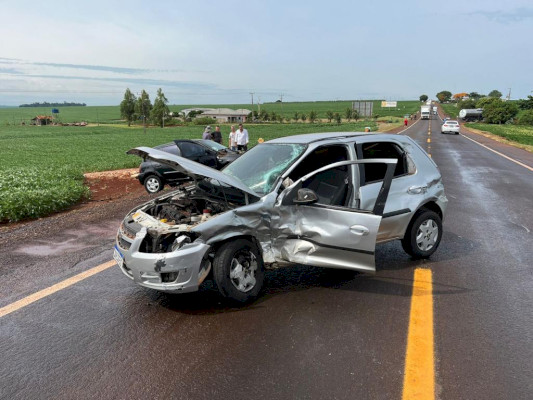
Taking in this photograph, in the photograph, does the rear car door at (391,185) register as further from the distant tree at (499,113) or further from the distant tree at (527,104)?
the distant tree at (527,104)

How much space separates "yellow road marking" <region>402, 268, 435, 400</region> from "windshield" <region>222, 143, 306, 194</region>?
1889mm

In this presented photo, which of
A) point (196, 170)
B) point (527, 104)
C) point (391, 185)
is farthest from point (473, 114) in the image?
point (196, 170)

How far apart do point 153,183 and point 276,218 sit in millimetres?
8377

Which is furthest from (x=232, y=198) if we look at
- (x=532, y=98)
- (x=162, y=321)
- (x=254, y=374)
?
(x=532, y=98)

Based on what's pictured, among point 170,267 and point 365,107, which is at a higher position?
point 365,107

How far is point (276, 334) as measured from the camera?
354 centimetres

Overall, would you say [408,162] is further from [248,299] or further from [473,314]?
[248,299]

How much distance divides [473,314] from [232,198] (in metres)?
2.59

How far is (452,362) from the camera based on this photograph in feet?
10.2

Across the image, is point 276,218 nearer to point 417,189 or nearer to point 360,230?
point 360,230

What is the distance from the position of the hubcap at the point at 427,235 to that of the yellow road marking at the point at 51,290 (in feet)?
12.9

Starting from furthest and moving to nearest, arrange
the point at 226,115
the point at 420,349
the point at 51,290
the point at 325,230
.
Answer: the point at 226,115
the point at 51,290
the point at 325,230
the point at 420,349

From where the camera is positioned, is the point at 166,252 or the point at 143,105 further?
the point at 143,105

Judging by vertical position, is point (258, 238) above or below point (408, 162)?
below
